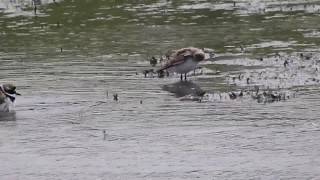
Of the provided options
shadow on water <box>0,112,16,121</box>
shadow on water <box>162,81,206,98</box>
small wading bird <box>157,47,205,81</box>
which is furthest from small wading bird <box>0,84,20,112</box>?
small wading bird <box>157,47,205,81</box>

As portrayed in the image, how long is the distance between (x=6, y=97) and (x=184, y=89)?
11.1 ft

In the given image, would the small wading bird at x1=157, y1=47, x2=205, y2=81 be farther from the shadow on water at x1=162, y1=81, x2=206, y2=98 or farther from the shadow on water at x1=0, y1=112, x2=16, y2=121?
the shadow on water at x1=0, y1=112, x2=16, y2=121

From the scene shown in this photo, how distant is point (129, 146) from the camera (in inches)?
493

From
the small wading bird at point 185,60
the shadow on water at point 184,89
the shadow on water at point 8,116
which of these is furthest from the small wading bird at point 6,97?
the small wading bird at point 185,60

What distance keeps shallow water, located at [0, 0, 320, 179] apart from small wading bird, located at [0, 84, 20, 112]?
0.19 m

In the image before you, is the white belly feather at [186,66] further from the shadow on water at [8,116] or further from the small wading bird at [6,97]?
Answer: the shadow on water at [8,116]

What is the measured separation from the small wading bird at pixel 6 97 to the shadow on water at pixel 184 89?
293cm

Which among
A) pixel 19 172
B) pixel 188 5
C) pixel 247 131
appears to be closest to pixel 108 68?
pixel 247 131

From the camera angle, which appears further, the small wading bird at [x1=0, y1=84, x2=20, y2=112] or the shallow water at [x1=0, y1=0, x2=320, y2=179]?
the small wading bird at [x1=0, y1=84, x2=20, y2=112]

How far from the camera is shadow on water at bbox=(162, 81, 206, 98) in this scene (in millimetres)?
15828

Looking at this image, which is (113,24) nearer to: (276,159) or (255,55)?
(255,55)

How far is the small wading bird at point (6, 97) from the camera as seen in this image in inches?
584

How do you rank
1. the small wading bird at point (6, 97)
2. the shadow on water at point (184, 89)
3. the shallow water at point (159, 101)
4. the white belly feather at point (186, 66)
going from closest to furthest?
the shallow water at point (159, 101), the small wading bird at point (6, 97), the shadow on water at point (184, 89), the white belly feather at point (186, 66)

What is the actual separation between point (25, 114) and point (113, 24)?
11.1m
